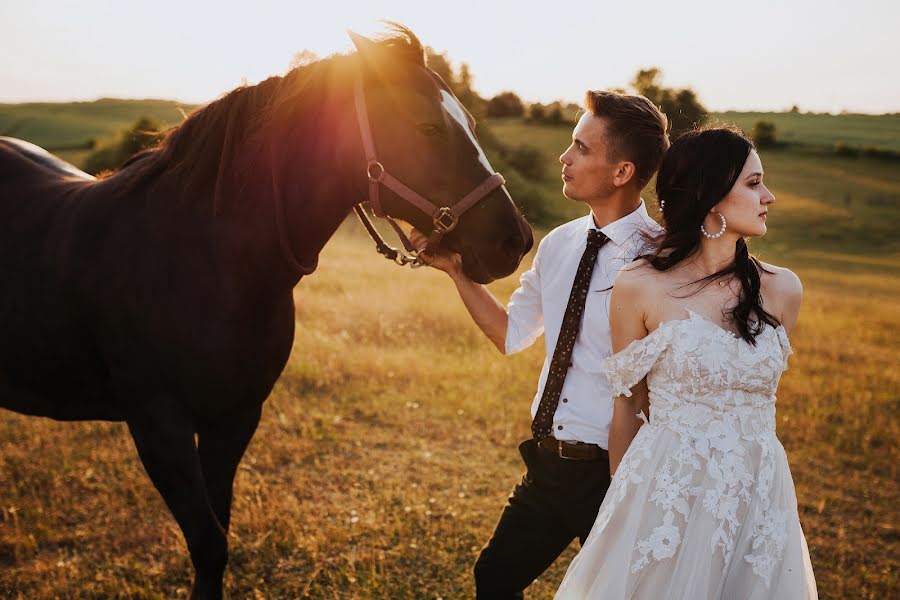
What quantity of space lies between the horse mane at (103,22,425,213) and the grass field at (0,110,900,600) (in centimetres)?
132

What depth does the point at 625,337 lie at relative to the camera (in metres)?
1.98

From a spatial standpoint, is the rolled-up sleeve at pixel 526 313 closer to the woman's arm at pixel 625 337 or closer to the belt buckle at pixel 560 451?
the belt buckle at pixel 560 451

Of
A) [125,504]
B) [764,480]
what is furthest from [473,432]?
[764,480]

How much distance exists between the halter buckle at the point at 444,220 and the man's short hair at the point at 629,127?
61cm

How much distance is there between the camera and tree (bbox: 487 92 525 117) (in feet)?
183

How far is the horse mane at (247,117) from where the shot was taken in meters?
2.43

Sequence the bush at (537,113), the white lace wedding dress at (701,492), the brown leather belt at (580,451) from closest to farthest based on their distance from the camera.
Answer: the white lace wedding dress at (701,492) → the brown leather belt at (580,451) → the bush at (537,113)

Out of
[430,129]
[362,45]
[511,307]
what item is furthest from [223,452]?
[362,45]

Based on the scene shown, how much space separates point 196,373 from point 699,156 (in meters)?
2.01

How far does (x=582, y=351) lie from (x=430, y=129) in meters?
0.99

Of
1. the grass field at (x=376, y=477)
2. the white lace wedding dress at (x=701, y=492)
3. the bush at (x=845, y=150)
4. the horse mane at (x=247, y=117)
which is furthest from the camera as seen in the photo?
the bush at (x=845, y=150)

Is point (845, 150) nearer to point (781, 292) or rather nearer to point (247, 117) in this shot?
point (781, 292)

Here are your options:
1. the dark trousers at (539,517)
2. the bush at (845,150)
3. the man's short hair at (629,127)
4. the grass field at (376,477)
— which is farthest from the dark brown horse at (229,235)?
the bush at (845,150)

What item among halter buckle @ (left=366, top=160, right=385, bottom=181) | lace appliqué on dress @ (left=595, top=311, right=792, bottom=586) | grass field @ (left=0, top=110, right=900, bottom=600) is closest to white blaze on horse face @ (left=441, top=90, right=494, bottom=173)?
halter buckle @ (left=366, top=160, right=385, bottom=181)
